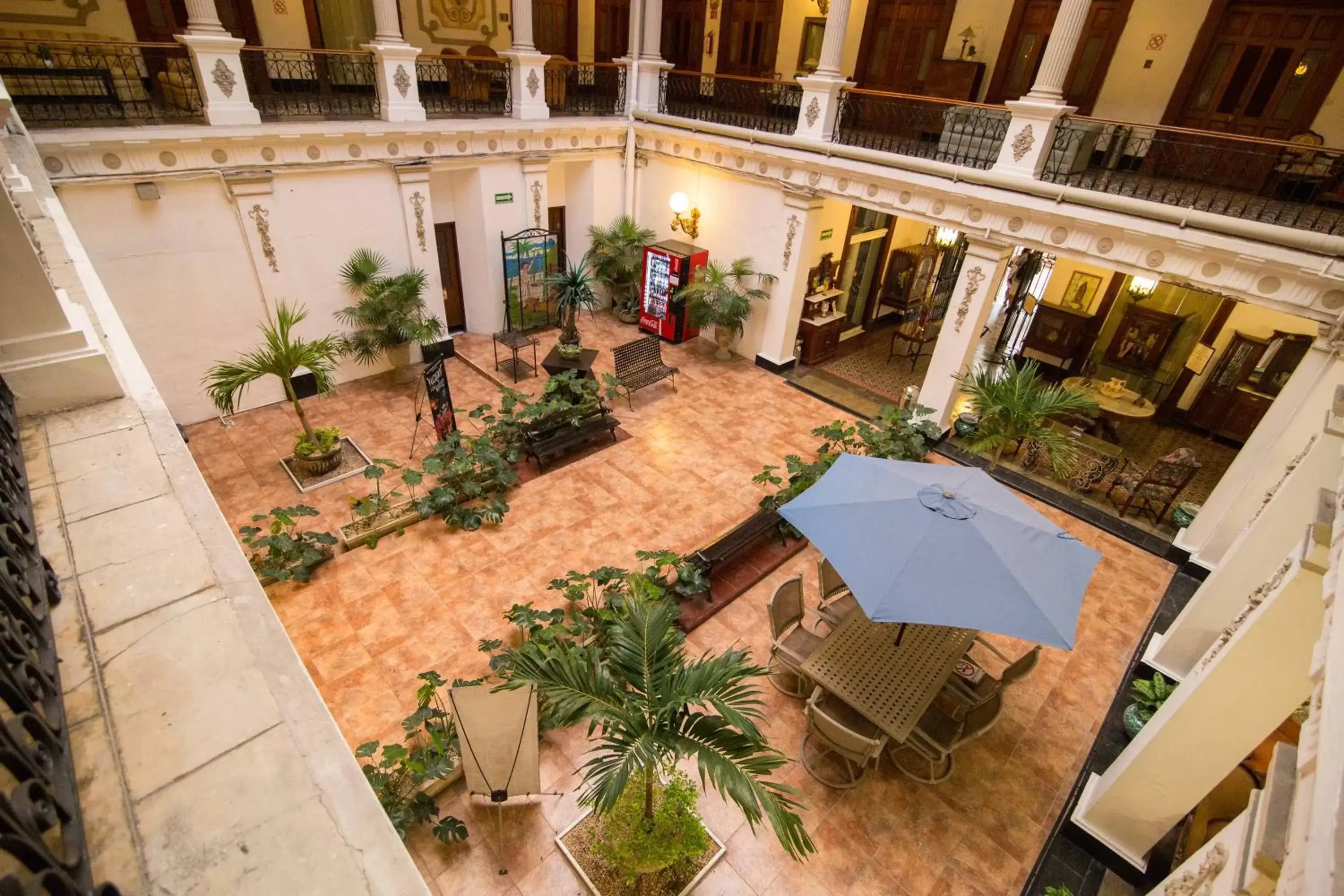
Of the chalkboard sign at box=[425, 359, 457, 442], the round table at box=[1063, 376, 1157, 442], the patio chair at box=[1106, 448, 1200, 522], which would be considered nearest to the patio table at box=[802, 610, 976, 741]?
the patio chair at box=[1106, 448, 1200, 522]

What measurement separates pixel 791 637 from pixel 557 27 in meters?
12.9

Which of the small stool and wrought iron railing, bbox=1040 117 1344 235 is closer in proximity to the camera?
wrought iron railing, bbox=1040 117 1344 235

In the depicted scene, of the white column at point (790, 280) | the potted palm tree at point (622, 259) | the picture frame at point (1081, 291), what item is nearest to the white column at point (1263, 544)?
the picture frame at point (1081, 291)

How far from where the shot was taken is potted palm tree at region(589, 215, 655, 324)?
1167 cm

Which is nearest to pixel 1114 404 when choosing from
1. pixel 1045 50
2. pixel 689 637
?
pixel 1045 50

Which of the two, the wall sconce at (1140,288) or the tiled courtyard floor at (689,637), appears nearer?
the tiled courtyard floor at (689,637)

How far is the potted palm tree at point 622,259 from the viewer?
1167 centimetres

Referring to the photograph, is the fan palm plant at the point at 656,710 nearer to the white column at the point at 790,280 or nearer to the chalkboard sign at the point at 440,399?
the chalkboard sign at the point at 440,399

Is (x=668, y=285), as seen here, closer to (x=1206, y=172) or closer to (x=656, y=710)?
(x=1206, y=172)

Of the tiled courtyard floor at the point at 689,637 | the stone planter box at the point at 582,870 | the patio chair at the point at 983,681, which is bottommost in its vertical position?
the tiled courtyard floor at the point at 689,637

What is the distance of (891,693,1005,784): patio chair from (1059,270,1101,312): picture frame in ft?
28.5

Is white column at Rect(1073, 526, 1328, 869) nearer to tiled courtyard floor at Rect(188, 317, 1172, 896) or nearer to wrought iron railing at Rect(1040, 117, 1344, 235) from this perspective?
tiled courtyard floor at Rect(188, 317, 1172, 896)

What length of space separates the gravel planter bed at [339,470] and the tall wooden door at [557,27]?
29.3ft

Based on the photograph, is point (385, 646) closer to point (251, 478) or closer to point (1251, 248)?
point (251, 478)
